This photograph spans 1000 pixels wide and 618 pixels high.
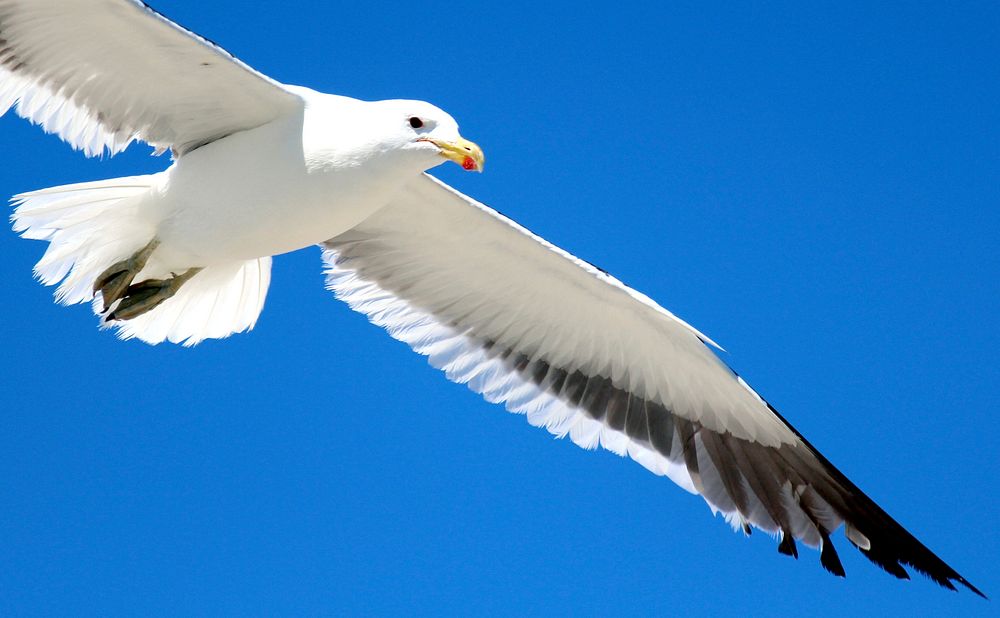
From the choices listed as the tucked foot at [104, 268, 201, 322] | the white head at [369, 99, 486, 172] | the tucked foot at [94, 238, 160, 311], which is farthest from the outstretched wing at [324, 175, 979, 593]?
the tucked foot at [94, 238, 160, 311]

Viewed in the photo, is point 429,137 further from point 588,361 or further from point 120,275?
point 588,361

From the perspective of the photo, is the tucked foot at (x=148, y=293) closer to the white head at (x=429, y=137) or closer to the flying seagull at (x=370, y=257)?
the flying seagull at (x=370, y=257)

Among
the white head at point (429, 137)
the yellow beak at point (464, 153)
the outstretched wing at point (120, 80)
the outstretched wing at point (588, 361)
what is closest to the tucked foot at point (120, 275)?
the outstretched wing at point (120, 80)

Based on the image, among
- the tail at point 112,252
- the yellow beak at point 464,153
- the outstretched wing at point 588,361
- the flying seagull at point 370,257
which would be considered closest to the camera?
the yellow beak at point 464,153

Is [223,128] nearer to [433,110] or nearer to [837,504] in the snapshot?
[433,110]

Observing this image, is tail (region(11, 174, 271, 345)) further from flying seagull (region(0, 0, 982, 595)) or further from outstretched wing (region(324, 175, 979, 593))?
outstretched wing (region(324, 175, 979, 593))

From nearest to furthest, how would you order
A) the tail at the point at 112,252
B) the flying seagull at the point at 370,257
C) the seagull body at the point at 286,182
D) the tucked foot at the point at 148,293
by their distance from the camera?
the seagull body at the point at 286,182
the flying seagull at the point at 370,257
the tail at the point at 112,252
the tucked foot at the point at 148,293

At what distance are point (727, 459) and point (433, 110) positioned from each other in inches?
93.6

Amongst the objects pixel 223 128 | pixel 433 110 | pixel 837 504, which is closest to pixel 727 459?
pixel 837 504

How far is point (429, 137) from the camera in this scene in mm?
5703

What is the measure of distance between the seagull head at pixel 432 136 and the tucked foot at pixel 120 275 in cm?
133

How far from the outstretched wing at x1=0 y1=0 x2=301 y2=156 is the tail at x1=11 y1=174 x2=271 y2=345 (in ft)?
0.73

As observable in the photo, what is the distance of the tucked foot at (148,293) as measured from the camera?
6492 millimetres

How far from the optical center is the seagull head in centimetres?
564
